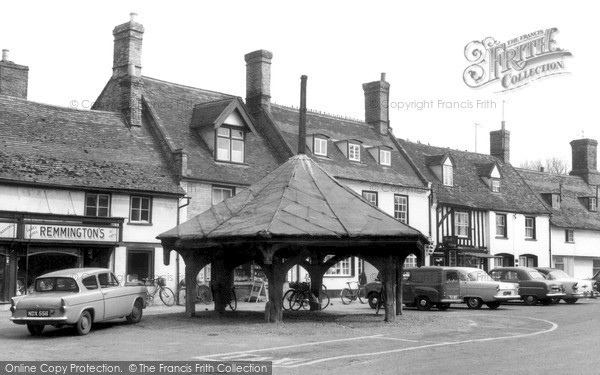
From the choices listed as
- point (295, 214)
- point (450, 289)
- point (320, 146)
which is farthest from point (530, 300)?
point (295, 214)

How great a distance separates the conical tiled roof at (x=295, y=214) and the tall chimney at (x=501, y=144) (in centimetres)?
3097

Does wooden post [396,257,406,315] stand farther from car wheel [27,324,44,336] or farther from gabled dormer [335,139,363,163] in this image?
gabled dormer [335,139,363,163]

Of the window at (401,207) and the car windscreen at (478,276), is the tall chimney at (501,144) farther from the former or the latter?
the car windscreen at (478,276)

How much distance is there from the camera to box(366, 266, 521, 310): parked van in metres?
28.7

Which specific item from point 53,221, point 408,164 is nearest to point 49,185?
point 53,221

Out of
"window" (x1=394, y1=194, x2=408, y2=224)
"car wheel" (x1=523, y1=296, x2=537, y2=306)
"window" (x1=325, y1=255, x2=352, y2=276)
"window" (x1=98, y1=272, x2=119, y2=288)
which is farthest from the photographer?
"window" (x1=394, y1=194, x2=408, y2=224)

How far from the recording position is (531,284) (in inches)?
1262

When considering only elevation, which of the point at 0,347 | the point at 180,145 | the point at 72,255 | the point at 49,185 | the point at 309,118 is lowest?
the point at 0,347

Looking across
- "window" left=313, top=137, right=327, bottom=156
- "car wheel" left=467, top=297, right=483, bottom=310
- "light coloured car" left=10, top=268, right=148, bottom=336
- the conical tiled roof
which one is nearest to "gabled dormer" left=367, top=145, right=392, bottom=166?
"window" left=313, top=137, right=327, bottom=156

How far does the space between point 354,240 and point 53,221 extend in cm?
1192

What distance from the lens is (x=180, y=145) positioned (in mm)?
32625

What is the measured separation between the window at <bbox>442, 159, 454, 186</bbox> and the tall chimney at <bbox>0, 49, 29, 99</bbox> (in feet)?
79.5

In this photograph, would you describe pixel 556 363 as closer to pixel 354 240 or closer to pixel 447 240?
pixel 354 240

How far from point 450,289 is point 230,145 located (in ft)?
39.7
